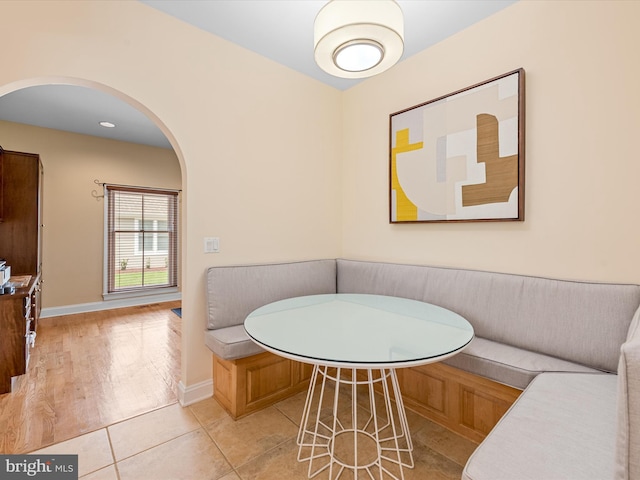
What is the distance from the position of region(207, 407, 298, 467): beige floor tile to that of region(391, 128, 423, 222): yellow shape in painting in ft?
5.89

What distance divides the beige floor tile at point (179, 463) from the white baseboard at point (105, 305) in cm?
393

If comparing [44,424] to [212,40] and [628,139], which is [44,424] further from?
[628,139]

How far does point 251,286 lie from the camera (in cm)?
233

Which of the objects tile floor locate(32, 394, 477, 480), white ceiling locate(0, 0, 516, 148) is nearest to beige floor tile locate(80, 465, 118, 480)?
tile floor locate(32, 394, 477, 480)

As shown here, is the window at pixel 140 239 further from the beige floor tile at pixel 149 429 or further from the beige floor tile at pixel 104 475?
the beige floor tile at pixel 104 475

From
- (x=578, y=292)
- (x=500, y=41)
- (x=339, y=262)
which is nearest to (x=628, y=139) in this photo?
(x=578, y=292)

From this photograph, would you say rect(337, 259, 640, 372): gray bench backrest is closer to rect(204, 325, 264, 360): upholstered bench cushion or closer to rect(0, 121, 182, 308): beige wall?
rect(204, 325, 264, 360): upholstered bench cushion

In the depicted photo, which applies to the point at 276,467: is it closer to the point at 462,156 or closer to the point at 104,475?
the point at 104,475

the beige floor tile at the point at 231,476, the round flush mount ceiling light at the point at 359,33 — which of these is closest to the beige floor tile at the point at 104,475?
the beige floor tile at the point at 231,476

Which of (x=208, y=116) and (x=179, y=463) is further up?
(x=208, y=116)

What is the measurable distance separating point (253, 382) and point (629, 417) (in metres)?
1.87

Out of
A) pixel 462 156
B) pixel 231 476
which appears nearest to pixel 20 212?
pixel 231 476

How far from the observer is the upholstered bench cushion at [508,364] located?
150cm

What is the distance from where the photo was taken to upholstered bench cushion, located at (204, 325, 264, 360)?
1.90 meters
